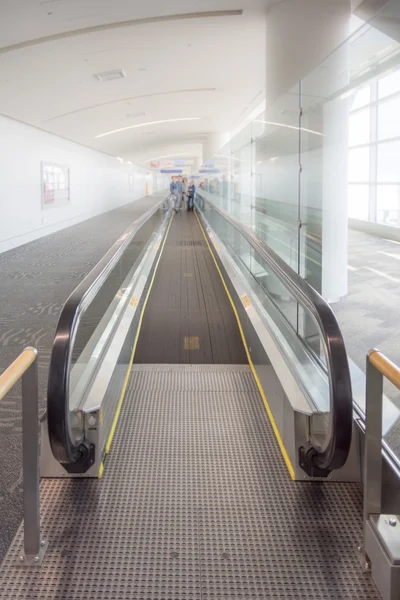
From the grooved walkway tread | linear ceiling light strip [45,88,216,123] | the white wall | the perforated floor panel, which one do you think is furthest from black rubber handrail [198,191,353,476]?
linear ceiling light strip [45,88,216,123]

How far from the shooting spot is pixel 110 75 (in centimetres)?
1295

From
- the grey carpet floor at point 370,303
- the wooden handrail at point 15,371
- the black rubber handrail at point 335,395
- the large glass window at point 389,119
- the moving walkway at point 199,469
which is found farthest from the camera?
the grey carpet floor at point 370,303

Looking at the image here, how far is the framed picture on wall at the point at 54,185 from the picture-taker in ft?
58.9

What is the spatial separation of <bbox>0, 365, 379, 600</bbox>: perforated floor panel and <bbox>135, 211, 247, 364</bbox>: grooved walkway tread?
63.8 inches

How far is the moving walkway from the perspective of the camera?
2.35 m

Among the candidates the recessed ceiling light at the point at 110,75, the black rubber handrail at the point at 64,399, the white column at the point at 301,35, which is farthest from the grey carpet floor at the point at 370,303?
the recessed ceiling light at the point at 110,75

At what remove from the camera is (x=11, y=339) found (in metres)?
5.89

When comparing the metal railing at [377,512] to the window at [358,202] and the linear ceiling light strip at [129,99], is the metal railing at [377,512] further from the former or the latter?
the linear ceiling light strip at [129,99]

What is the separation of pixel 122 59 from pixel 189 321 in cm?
745

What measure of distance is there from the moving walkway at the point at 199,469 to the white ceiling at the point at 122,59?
560cm

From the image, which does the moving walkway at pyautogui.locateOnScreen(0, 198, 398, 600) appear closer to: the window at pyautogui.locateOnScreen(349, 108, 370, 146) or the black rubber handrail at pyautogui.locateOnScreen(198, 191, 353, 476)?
the black rubber handrail at pyautogui.locateOnScreen(198, 191, 353, 476)

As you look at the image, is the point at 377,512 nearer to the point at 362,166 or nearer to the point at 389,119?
the point at 389,119

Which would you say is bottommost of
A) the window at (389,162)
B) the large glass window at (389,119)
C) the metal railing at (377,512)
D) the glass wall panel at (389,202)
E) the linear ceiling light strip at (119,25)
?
the metal railing at (377,512)

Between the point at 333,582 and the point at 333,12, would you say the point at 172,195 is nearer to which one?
the point at 333,12
